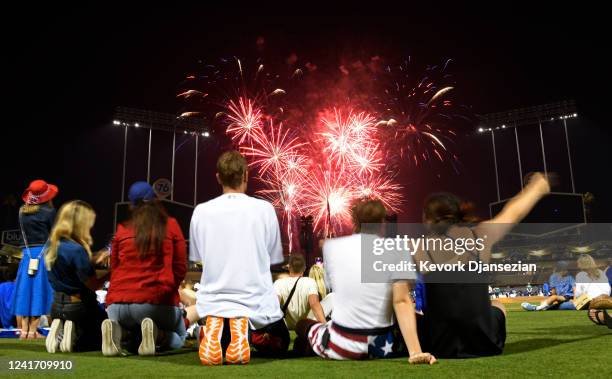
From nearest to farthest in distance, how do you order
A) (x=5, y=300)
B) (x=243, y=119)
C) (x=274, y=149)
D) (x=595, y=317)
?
(x=595, y=317)
(x=5, y=300)
(x=243, y=119)
(x=274, y=149)

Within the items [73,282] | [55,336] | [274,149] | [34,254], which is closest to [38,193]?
[34,254]

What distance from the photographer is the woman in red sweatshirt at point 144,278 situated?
424 centimetres

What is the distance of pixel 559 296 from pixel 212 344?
35.8 ft

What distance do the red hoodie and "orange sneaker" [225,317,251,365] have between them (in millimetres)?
912

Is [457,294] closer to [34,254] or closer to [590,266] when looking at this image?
[34,254]

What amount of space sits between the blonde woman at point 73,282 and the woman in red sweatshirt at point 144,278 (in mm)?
544

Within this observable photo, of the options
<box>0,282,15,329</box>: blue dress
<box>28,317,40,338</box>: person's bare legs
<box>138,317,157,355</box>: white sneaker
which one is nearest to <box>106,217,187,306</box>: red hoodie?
<box>138,317,157,355</box>: white sneaker

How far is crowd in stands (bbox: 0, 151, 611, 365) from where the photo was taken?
12.0 feet

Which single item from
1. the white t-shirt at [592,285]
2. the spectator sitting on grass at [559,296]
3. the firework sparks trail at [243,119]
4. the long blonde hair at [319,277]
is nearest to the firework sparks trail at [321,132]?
the firework sparks trail at [243,119]

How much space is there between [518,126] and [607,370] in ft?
117

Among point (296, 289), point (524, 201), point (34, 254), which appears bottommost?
point (296, 289)

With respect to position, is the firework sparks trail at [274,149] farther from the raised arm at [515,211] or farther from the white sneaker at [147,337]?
the raised arm at [515,211]

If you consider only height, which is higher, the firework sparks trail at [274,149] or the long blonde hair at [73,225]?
the firework sparks trail at [274,149]

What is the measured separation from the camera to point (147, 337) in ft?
13.8
